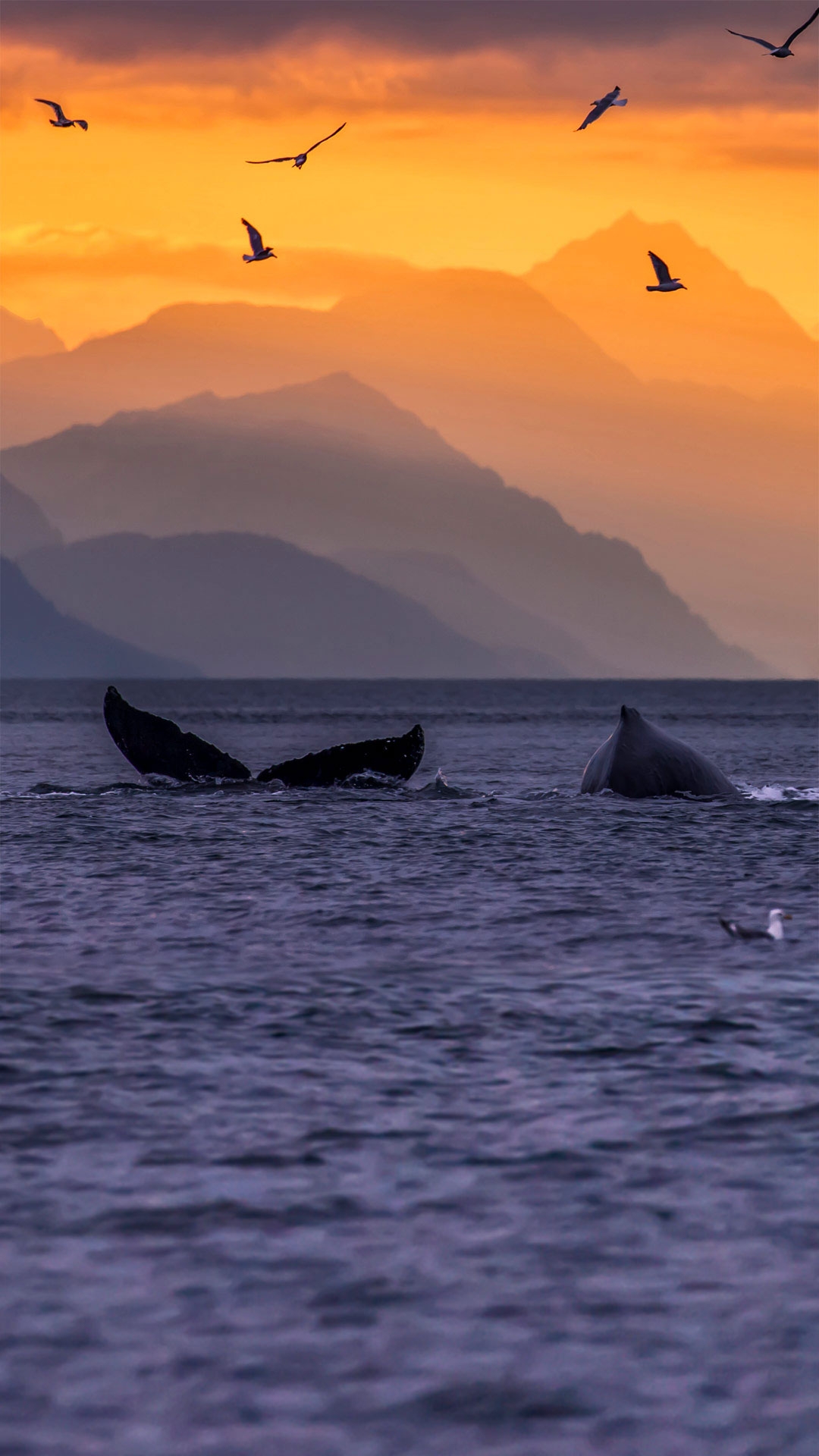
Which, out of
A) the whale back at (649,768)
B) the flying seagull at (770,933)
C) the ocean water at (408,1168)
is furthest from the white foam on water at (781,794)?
the flying seagull at (770,933)

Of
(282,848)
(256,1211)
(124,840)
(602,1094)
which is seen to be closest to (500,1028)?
(602,1094)

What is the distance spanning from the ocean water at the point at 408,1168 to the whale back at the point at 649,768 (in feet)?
44.4

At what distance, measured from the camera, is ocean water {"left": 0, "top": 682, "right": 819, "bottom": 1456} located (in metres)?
7.08

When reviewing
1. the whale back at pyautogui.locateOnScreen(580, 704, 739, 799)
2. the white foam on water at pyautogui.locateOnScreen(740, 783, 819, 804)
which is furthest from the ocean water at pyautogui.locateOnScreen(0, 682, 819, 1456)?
the white foam on water at pyautogui.locateOnScreen(740, 783, 819, 804)

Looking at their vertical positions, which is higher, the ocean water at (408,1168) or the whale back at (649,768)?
the whale back at (649,768)

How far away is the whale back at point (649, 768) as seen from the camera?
37.2 metres

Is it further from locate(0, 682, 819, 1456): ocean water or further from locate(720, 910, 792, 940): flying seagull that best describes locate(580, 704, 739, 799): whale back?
locate(720, 910, 792, 940): flying seagull

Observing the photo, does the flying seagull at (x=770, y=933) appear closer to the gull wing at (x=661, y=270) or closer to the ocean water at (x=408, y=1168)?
the ocean water at (x=408, y=1168)

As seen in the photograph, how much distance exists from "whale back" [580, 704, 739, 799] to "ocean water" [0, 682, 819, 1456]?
1354 centimetres

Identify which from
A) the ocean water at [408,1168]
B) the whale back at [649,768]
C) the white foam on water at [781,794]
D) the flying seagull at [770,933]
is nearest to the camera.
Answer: the ocean water at [408,1168]

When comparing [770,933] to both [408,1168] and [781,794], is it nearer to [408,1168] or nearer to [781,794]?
[408,1168]

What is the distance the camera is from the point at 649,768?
3719cm

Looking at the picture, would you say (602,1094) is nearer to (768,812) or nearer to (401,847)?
(401,847)

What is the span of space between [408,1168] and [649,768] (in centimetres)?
2778
